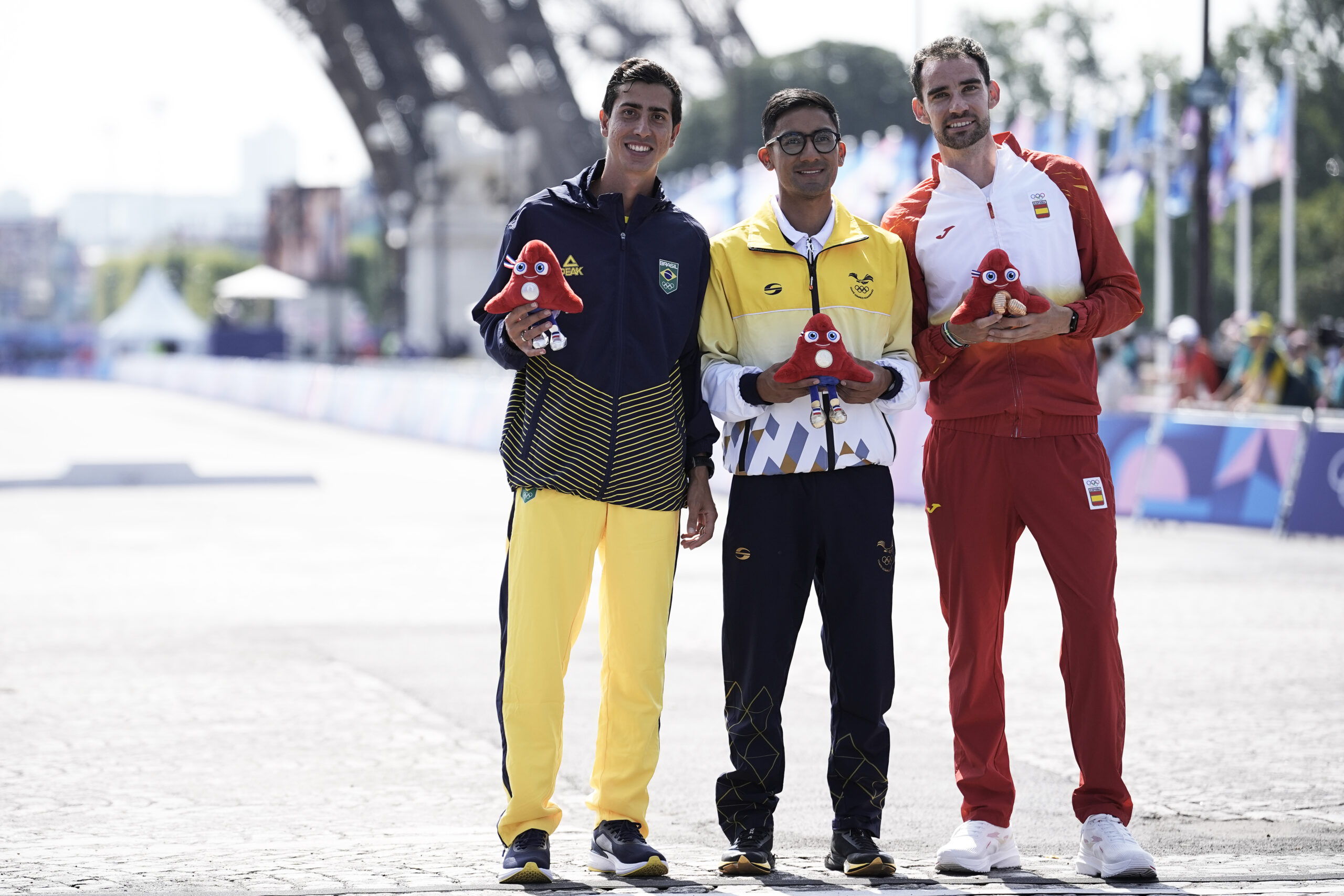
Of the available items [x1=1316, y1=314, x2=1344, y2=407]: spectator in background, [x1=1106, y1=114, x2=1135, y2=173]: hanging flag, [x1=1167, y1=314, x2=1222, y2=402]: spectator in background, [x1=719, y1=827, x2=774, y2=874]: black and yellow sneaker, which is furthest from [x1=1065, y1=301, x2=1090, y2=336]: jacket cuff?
[x1=1106, y1=114, x2=1135, y2=173]: hanging flag

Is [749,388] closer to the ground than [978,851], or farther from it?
farther from it

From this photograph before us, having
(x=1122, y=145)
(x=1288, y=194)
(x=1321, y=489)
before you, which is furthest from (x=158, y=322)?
(x=1321, y=489)

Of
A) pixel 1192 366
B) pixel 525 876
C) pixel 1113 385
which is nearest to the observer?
pixel 525 876

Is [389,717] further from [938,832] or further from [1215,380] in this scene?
[1215,380]

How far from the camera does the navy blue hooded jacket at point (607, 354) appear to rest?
14.7 feet

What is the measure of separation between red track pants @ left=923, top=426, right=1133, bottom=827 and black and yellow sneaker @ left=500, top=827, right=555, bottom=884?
1042 millimetres

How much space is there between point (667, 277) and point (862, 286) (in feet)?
1.58

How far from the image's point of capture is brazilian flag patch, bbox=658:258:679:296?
452 cm

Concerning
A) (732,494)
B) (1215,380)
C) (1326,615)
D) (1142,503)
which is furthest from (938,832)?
(1215,380)

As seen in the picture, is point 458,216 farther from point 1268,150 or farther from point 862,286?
point 862,286

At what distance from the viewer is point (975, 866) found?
14.5 ft

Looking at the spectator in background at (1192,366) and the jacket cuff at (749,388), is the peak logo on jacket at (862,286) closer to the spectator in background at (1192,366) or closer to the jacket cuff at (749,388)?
the jacket cuff at (749,388)

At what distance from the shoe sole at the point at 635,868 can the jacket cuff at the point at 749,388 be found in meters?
1.11

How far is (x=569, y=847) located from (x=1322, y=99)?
6034 centimetres
